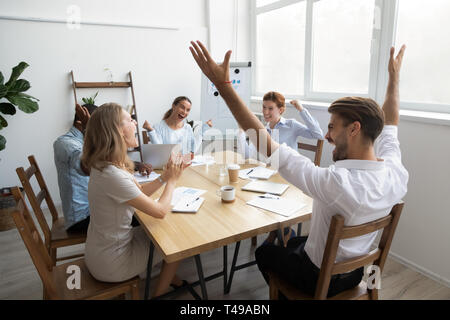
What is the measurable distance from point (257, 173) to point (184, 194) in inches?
23.7

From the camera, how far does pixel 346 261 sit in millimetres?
1167

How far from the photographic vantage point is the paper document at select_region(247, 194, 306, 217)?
1585mm

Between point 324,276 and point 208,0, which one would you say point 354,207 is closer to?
point 324,276

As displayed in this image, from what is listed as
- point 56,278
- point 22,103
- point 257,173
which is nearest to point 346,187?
point 257,173

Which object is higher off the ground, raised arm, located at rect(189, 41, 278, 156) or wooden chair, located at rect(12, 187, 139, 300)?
raised arm, located at rect(189, 41, 278, 156)

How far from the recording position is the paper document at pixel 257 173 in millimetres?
2125

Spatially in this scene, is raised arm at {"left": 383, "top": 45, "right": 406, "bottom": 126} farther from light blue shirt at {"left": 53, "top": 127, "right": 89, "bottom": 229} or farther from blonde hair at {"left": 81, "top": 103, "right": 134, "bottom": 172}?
light blue shirt at {"left": 53, "top": 127, "right": 89, "bottom": 229}

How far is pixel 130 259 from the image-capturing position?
1.52 m

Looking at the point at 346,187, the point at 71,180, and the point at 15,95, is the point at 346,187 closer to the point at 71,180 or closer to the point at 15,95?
the point at 71,180

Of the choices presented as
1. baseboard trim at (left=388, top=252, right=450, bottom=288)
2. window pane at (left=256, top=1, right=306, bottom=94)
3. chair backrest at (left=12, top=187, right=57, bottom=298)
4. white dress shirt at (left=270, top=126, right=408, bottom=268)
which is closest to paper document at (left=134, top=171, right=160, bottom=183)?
chair backrest at (left=12, top=187, right=57, bottom=298)

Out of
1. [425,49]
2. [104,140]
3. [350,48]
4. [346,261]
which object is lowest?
[346,261]

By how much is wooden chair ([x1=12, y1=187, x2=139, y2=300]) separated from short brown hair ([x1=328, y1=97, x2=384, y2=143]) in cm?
122

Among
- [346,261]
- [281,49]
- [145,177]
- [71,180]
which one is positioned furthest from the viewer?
[281,49]
